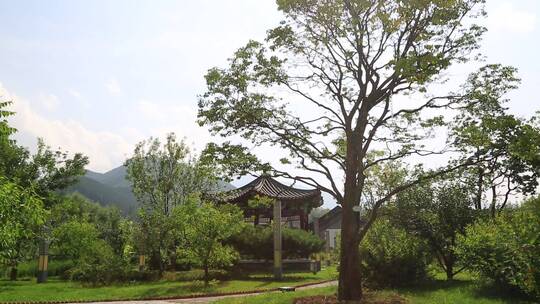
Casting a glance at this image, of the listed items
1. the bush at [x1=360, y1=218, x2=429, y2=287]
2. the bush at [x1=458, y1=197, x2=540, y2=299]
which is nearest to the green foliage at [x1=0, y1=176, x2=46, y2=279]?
the bush at [x1=458, y1=197, x2=540, y2=299]

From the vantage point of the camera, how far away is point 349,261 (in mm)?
12547

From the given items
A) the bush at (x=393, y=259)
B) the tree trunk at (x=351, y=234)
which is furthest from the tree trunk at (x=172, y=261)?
the tree trunk at (x=351, y=234)

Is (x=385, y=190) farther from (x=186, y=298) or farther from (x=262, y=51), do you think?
(x=262, y=51)

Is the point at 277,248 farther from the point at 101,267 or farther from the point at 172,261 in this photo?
the point at 101,267

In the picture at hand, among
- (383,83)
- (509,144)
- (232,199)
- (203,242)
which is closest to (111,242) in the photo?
(232,199)

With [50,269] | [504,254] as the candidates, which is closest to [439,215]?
[504,254]

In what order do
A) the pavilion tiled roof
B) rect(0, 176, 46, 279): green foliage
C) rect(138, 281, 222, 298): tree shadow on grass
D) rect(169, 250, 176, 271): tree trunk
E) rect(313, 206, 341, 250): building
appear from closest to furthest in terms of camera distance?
rect(0, 176, 46, 279): green foliage, rect(138, 281, 222, 298): tree shadow on grass, rect(169, 250, 176, 271): tree trunk, the pavilion tiled roof, rect(313, 206, 341, 250): building

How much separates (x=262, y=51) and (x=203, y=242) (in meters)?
9.06

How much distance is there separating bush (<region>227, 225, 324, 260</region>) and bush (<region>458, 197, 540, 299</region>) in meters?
11.5

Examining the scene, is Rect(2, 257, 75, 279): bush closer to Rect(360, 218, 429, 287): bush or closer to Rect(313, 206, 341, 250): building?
Rect(360, 218, 429, 287): bush

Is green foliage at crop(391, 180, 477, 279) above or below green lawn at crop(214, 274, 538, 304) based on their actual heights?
above

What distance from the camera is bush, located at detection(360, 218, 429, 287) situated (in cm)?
1466

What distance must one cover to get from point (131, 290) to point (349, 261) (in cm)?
920

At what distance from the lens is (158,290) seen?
57.8ft
